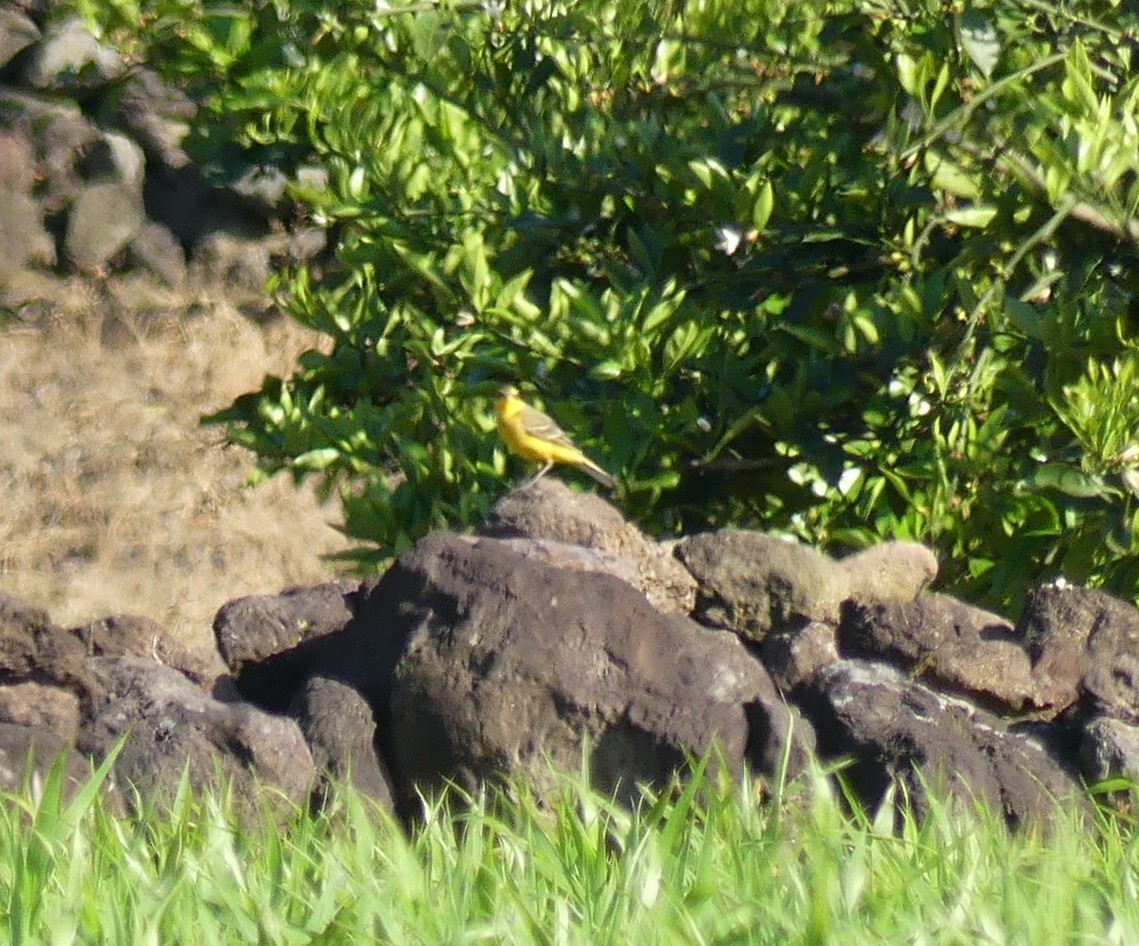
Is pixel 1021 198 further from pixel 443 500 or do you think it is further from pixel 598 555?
pixel 443 500

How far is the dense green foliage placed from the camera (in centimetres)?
434

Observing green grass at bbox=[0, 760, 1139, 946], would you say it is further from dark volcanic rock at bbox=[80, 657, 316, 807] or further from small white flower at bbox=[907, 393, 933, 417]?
small white flower at bbox=[907, 393, 933, 417]

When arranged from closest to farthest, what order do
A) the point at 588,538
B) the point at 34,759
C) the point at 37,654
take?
the point at 34,759 → the point at 37,654 → the point at 588,538

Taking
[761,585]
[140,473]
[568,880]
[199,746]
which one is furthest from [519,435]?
[140,473]

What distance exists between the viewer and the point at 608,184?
15.9 ft

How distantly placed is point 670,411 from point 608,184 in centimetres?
59

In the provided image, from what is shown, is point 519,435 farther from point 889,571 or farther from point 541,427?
point 889,571

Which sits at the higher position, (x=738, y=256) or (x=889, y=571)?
(x=738, y=256)

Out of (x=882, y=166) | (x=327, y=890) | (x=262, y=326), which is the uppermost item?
(x=882, y=166)

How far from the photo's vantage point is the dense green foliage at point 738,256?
14.3 feet

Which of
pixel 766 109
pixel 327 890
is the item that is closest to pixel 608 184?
pixel 766 109

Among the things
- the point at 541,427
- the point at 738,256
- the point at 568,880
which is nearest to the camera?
the point at 568,880

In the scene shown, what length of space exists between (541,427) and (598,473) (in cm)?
33

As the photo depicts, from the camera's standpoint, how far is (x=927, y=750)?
11.6ft
